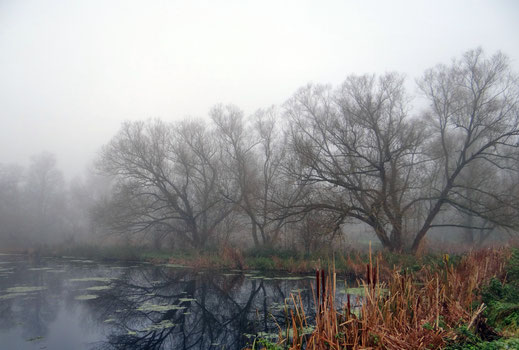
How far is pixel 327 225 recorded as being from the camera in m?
16.5

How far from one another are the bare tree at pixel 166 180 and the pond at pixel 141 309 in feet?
29.8

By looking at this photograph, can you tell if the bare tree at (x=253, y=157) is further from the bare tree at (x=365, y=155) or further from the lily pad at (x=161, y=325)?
the lily pad at (x=161, y=325)

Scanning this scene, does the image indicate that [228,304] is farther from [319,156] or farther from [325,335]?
[319,156]

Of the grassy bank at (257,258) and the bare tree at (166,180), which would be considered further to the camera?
the bare tree at (166,180)

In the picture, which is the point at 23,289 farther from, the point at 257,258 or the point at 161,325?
the point at 257,258

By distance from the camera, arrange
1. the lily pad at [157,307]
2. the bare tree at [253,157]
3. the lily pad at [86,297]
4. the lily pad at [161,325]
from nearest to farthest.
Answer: the lily pad at [161,325] < the lily pad at [157,307] < the lily pad at [86,297] < the bare tree at [253,157]

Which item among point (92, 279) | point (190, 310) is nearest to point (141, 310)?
point (190, 310)

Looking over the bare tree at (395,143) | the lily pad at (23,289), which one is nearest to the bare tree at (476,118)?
the bare tree at (395,143)

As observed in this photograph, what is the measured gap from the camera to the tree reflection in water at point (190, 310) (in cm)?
739

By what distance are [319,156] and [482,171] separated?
11443 mm

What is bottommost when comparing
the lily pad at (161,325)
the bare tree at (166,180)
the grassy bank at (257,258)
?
the lily pad at (161,325)

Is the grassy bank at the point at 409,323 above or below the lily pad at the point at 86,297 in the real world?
above

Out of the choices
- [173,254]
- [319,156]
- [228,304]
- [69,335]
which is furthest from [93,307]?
[173,254]

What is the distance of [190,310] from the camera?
9688 mm
